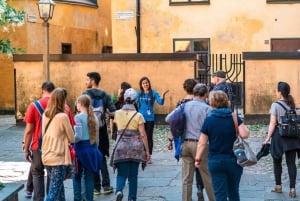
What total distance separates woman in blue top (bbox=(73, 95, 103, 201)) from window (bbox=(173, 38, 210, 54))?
14.7 meters

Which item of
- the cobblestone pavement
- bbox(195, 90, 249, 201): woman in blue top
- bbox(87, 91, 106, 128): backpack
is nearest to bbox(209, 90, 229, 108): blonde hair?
bbox(195, 90, 249, 201): woman in blue top

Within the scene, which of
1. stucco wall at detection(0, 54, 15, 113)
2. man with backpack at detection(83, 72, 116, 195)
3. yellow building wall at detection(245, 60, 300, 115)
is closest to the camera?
man with backpack at detection(83, 72, 116, 195)

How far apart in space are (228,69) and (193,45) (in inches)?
75.6

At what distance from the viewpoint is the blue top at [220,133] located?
6.69 m

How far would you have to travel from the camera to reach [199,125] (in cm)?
759

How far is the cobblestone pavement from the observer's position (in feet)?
28.6

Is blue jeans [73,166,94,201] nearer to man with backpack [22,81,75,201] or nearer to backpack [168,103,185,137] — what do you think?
man with backpack [22,81,75,201]

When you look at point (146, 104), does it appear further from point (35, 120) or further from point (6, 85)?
point (6, 85)

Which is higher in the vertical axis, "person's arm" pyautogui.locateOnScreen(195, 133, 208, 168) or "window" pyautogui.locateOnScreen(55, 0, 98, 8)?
"window" pyautogui.locateOnScreen(55, 0, 98, 8)

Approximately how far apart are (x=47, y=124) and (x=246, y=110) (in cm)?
1051

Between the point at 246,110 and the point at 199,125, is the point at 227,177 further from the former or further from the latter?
the point at 246,110

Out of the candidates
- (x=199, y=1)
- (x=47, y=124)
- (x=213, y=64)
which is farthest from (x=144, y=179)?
(x=199, y=1)

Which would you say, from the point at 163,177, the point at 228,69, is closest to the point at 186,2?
the point at 228,69

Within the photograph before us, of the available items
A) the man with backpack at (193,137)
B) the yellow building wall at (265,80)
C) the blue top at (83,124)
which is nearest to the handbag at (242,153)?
the man with backpack at (193,137)
